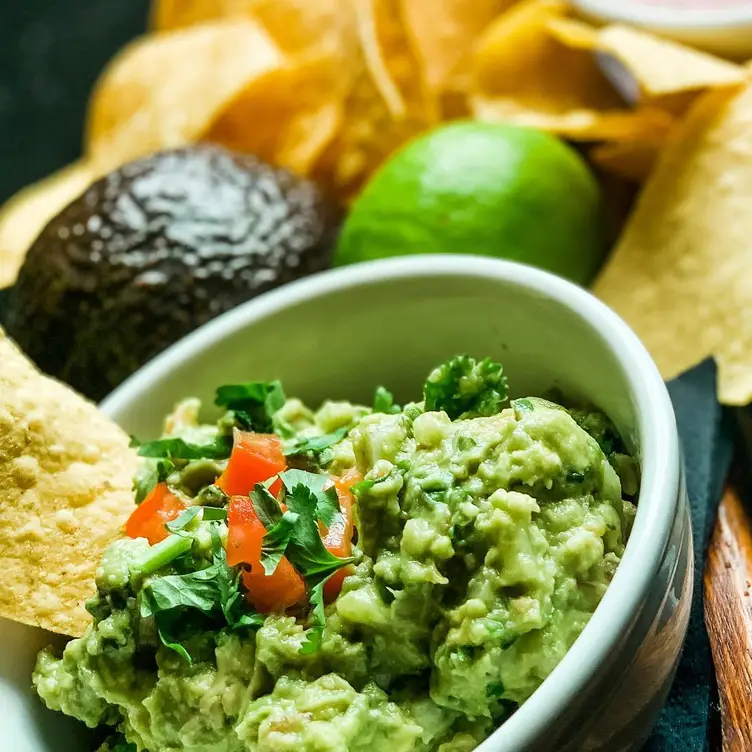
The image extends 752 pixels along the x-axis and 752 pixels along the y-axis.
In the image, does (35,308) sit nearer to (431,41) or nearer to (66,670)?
(66,670)

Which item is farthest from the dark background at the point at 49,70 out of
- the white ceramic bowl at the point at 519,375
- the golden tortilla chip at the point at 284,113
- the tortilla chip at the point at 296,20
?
the white ceramic bowl at the point at 519,375

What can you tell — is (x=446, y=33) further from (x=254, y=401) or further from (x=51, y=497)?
(x=51, y=497)

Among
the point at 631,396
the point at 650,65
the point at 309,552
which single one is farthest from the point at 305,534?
the point at 650,65

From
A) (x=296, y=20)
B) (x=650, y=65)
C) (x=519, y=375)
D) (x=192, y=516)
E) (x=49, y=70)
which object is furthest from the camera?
(x=49, y=70)

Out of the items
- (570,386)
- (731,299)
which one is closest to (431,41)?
(731,299)

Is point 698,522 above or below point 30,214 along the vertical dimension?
below

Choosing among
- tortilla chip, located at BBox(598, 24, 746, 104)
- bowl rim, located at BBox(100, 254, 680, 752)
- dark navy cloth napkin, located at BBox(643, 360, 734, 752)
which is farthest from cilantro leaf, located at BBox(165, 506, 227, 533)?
tortilla chip, located at BBox(598, 24, 746, 104)

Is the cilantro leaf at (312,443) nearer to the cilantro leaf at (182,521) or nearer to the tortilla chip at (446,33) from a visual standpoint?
the cilantro leaf at (182,521)
